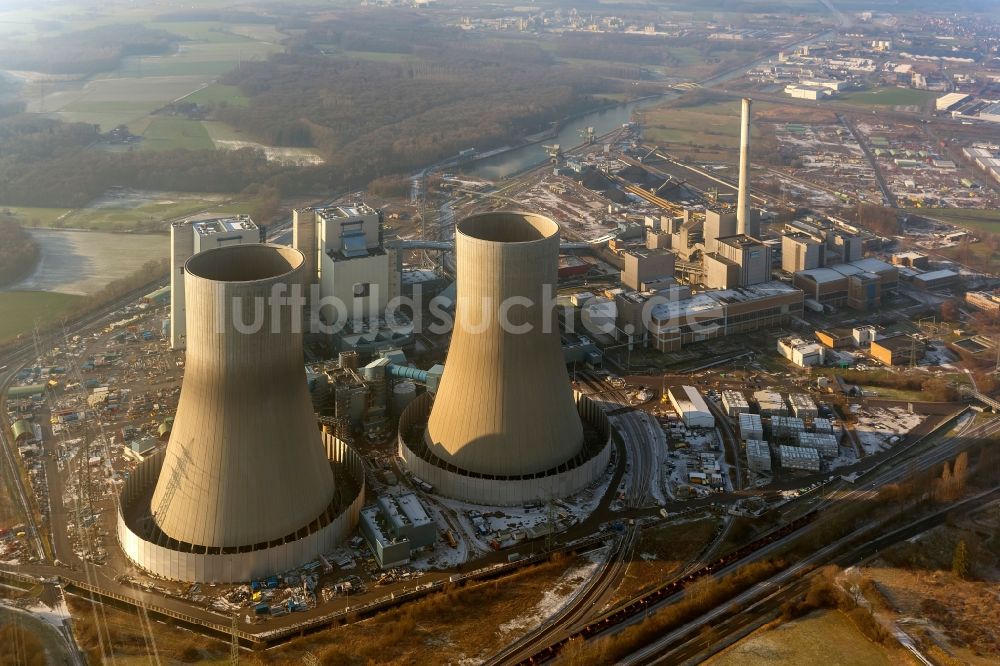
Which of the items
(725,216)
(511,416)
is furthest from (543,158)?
(511,416)

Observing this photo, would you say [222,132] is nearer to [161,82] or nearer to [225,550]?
[161,82]

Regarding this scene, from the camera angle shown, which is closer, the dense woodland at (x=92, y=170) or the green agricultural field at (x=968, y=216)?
the green agricultural field at (x=968, y=216)

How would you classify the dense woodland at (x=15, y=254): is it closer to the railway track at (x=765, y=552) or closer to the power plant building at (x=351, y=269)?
the power plant building at (x=351, y=269)

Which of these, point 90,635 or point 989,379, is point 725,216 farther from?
point 90,635

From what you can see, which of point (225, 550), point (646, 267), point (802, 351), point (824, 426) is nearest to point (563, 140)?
point (646, 267)

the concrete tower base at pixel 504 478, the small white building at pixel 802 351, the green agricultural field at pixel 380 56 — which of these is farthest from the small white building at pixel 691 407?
the green agricultural field at pixel 380 56
